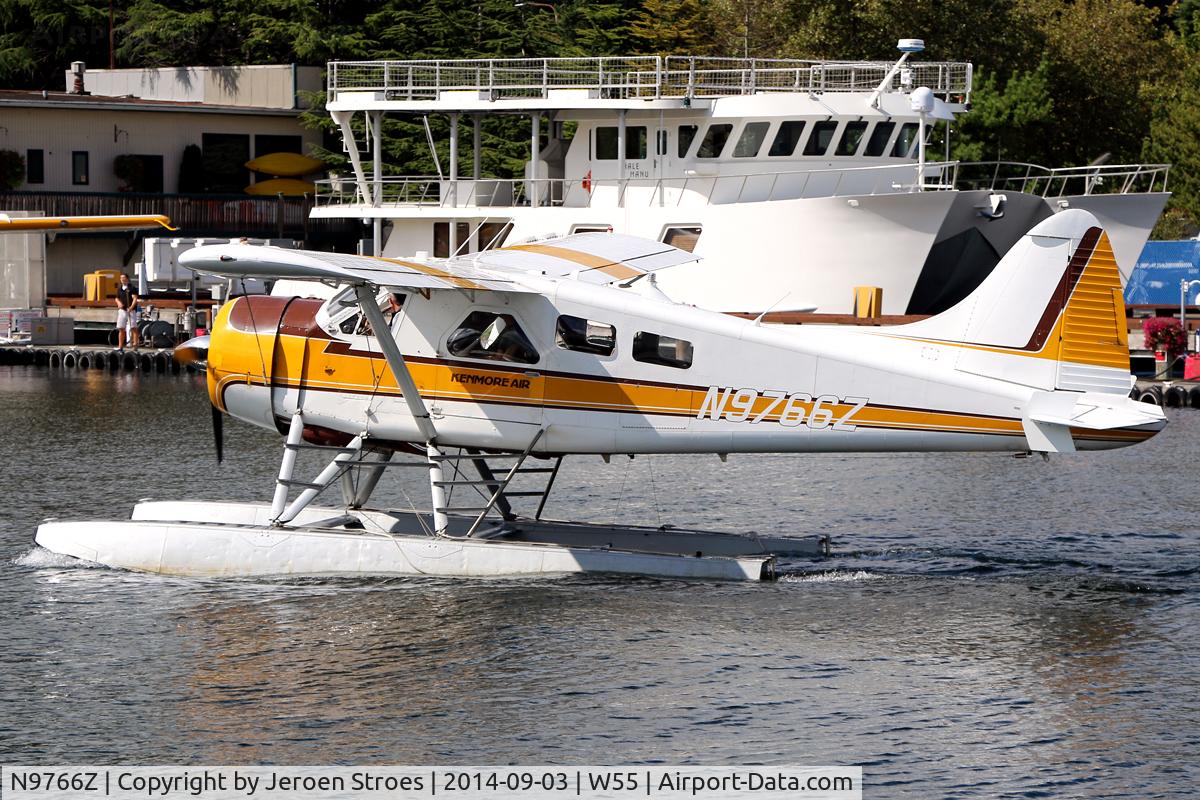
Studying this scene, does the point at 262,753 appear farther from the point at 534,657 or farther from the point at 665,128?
the point at 665,128

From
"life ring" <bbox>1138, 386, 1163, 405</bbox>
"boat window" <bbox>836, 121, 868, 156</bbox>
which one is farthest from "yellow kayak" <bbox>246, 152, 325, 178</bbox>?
"life ring" <bbox>1138, 386, 1163, 405</bbox>

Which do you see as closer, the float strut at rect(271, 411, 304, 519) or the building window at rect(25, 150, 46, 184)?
the float strut at rect(271, 411, 304, 519)

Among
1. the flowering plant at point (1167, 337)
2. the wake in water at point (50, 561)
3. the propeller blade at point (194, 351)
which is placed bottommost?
the flowering plant at point (1167, 337)

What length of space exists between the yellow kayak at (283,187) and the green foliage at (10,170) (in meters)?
6.97

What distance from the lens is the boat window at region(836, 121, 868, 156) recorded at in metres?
31.6

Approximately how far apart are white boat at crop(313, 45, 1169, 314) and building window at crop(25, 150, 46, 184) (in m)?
20.2

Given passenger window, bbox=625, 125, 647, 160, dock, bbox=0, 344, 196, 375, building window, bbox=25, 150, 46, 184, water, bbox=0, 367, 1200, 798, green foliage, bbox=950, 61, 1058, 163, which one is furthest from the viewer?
building window, bbox=25, 150, 46, 184

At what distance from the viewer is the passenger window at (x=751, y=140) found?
31.1 meters

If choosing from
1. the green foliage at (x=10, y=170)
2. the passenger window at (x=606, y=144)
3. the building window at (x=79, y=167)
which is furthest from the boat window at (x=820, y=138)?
the building window at (x=79, y=167)

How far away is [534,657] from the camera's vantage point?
12.2 metres

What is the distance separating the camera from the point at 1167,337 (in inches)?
1238

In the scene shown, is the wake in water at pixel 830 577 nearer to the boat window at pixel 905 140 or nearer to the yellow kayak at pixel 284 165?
the boat window at pixel 905 140

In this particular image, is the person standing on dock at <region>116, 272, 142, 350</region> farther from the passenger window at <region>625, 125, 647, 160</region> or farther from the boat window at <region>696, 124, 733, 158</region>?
the boat window at <region>696, 124, 733, 158</region>

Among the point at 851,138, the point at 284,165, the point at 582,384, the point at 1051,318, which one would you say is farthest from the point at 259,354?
the point at 284,165
